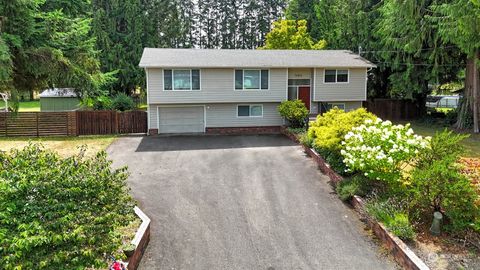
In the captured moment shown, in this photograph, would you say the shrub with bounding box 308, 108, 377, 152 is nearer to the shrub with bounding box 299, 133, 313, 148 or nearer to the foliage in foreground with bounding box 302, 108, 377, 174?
the foliage in foreground with bounding box 302, 108, 377, 174

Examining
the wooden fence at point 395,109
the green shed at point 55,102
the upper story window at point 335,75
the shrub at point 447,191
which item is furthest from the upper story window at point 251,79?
the green shed at point 55,102

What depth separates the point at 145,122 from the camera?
21.6m

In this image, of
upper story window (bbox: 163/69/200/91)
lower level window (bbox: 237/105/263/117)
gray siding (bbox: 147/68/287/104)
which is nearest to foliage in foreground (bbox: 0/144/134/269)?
gray siding (bbox: 147/68/287/104)

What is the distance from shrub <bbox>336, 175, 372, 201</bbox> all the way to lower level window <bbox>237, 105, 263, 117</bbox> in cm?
1205

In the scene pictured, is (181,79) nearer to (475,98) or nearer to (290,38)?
(290,38)

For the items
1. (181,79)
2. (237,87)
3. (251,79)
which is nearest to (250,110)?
(237,87)

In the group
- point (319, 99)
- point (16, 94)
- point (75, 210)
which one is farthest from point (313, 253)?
point (319, 99)

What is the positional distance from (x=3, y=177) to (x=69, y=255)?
1.98 meters

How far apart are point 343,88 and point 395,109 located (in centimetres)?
851

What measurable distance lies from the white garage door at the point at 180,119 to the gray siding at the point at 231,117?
382mm

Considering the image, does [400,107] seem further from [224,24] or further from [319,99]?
[224,24]

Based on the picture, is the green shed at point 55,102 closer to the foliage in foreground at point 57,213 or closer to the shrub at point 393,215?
the foliage in foreground at point 57,213

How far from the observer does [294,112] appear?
1980cm

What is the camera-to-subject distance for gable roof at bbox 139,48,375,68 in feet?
66.6
